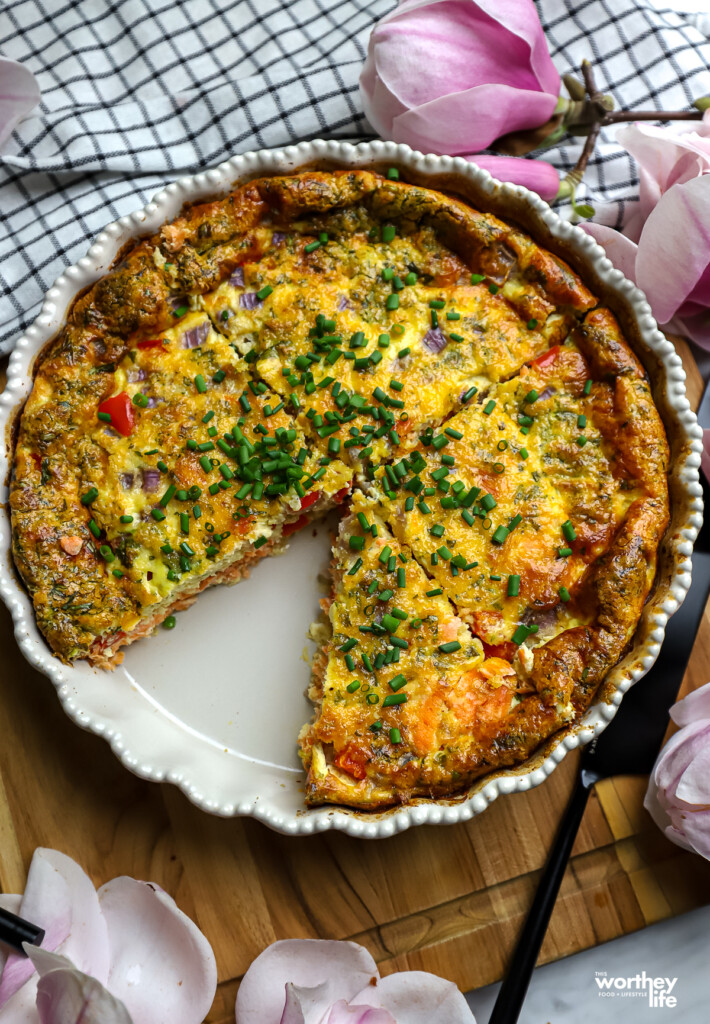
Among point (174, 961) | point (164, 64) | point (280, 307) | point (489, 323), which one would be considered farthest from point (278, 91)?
point (174, 961)

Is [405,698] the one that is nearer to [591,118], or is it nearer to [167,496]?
[167,496]

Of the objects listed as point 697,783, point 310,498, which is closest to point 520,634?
point 697,783

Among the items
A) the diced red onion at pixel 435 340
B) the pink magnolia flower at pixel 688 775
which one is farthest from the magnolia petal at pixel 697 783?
the diced red onion at pixel 435 340

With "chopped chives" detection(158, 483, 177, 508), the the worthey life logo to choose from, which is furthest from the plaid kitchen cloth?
the the worthey life logo

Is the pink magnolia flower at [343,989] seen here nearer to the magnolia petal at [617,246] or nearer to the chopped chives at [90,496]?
the chopped chives at [90,496]

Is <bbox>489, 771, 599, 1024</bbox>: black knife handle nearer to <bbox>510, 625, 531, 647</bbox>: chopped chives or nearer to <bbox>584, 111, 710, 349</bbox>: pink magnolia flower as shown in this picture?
<bbox>510, 625, 531, 647</bbox>: chopped chives
